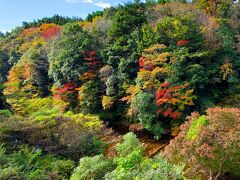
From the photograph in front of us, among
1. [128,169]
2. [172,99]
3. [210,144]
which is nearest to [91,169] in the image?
[128,169]

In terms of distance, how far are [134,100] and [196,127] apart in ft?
30.0

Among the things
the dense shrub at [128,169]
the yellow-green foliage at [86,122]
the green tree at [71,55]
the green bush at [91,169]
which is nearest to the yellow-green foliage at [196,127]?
the dense shrub at [128,169]

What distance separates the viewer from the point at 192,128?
12.6 metres

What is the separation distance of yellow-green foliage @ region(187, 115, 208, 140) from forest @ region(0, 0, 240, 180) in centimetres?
5

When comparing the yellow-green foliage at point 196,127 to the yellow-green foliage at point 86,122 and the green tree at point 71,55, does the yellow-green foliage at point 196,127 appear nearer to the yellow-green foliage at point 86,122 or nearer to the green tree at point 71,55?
the yellow-green foliage at point 86,122

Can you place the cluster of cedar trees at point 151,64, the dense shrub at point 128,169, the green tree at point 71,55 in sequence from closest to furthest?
1. the dense shrub at point 128,169
2. the cluster of cedar trees at point 151,64
3. the green tree at point 71,55

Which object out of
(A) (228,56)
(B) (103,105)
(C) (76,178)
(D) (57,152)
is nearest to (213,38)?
(A) (228,56)

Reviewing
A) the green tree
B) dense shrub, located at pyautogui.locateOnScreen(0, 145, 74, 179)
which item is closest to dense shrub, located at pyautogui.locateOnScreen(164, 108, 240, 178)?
dense shrub, located at pyautogui.locateOnScreen(0, 145, 74, 179)

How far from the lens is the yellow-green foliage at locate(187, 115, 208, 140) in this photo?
12029mm

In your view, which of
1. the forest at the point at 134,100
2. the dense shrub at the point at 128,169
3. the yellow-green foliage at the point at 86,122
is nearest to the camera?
the dense shrub at the point at 128,169

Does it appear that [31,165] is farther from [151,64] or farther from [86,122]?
[151,64]

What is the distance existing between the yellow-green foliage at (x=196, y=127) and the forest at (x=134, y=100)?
51 millimetres

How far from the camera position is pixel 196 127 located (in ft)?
40.3

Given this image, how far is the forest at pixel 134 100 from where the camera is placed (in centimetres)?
1170
